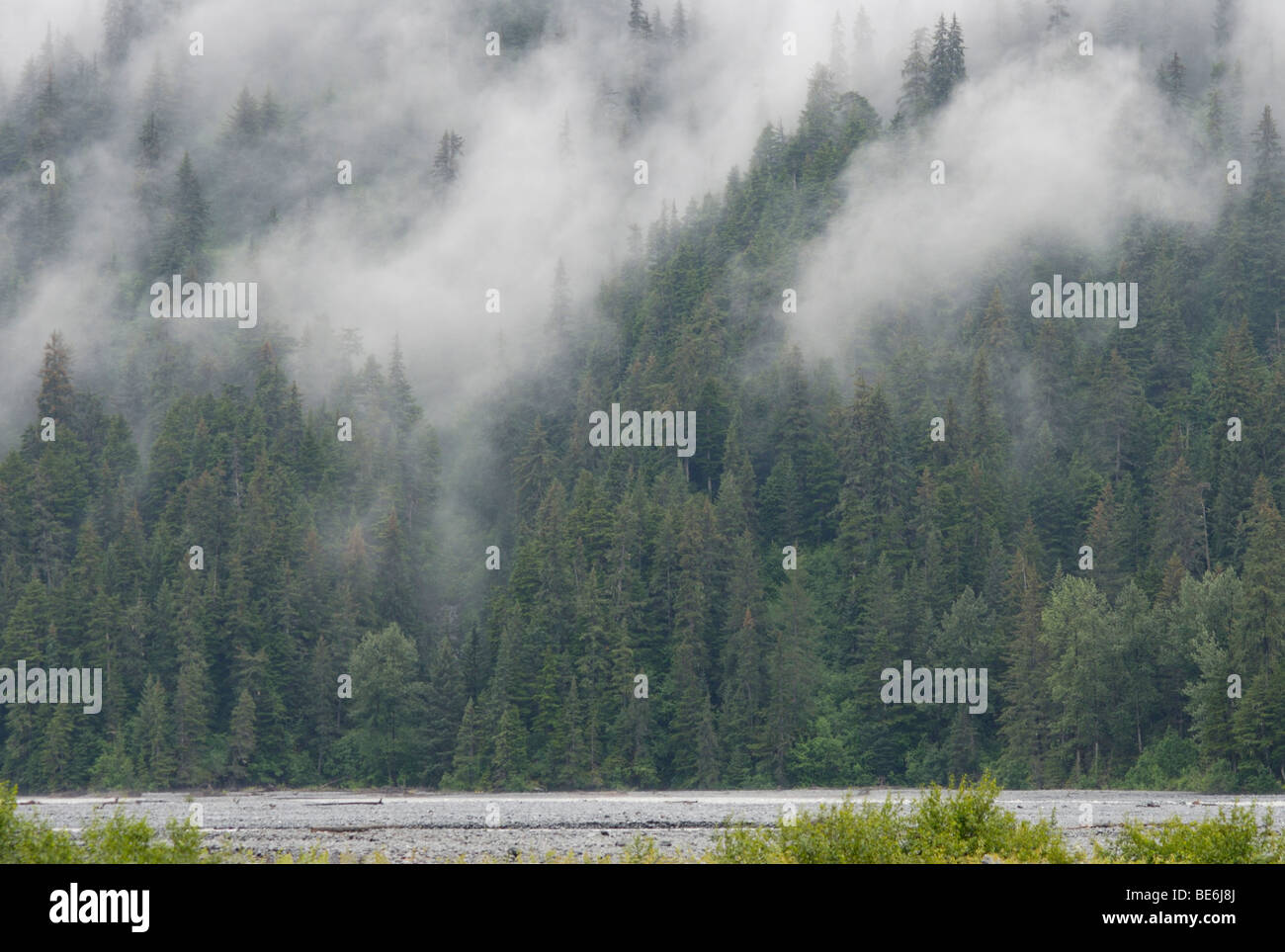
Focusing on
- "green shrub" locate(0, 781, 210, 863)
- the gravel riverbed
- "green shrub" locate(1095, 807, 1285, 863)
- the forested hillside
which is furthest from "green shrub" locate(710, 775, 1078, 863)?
the forested hillside

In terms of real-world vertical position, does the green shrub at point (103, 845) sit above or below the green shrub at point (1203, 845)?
above

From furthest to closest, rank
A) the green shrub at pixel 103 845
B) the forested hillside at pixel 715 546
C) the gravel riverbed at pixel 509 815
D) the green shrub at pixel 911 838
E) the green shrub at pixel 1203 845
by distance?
1. the forested hillside at pixel 715 546
2. the gravel riverbed at pixel 509 815
3. the green shrub at pixel 911 838
4. the green shrub at pixel 1203 845
5. the green shrub at pixel 103 845

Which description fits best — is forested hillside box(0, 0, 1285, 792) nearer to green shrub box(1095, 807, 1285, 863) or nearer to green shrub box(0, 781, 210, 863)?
green shrub box(1095, 807, 1285, 863)

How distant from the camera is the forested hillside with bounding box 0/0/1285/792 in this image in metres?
115

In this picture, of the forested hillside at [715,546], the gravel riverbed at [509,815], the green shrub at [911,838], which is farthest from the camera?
the forested hillside at [715,546]

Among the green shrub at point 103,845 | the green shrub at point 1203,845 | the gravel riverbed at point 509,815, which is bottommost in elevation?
the gravel riverbed at point 509,815

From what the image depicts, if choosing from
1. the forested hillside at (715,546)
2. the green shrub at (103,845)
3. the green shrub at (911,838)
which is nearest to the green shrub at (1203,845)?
the green shrub at (911,838)

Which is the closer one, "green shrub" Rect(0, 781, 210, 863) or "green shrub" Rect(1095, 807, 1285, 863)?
"green shrub" Rect(0, 781, 210, 863)

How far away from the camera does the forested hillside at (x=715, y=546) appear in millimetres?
115375

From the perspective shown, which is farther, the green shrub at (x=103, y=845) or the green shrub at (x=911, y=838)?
the green shrub at (x=911, y=838)

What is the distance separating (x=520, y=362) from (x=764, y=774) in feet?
269

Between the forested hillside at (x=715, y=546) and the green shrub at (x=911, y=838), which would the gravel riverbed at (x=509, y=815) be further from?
the green shrub at (x=911, y=838)
